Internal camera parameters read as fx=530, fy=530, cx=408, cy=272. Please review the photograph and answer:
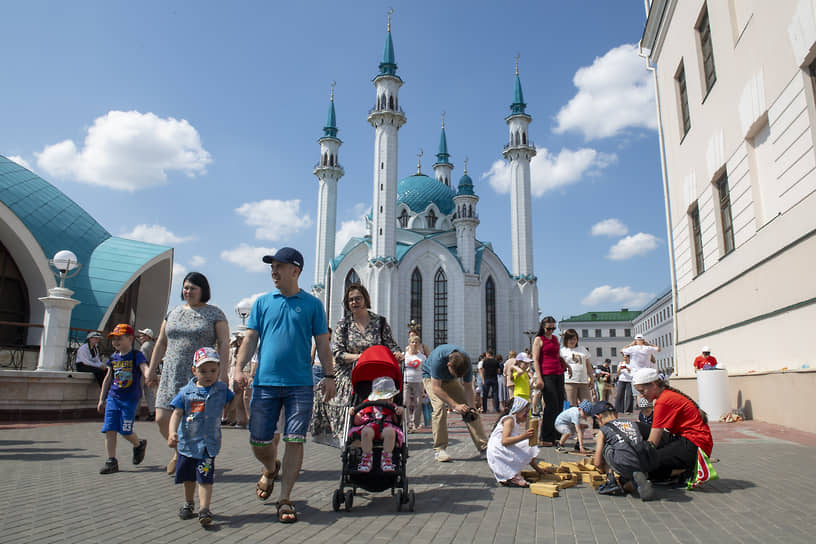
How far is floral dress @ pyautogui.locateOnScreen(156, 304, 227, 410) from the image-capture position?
4.78 metres

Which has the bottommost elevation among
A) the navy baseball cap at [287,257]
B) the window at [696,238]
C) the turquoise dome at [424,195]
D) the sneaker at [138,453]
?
the sneaker at [138,453]

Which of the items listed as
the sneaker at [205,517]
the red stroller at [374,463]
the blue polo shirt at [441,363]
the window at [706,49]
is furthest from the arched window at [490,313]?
the sneaker at [205,517]

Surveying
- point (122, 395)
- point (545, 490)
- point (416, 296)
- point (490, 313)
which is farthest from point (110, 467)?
point (490, 313)

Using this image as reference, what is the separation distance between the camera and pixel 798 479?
4.76m

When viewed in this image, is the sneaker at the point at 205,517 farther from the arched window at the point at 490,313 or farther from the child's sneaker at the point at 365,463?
the arched window at the point at 490,313

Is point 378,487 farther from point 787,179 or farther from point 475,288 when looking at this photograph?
point 475,288

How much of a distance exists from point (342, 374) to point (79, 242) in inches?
694

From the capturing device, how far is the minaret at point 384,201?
3819 cm

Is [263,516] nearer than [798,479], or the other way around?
[263,516]

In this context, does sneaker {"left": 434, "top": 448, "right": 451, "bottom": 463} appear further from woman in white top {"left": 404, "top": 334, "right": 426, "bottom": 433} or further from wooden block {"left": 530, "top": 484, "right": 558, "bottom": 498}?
woman in white top {"left": 404, "top": 334, "right": 426, "bottom": 433}

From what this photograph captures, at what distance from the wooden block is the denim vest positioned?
267 centimetres

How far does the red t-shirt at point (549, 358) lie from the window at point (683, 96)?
937cm

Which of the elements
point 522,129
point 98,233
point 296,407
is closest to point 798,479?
point 296,407

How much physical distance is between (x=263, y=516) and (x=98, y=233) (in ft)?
65.2
